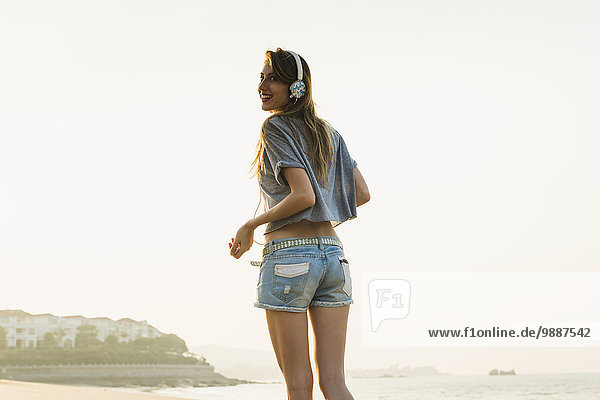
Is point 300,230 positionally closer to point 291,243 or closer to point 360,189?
point 291,243

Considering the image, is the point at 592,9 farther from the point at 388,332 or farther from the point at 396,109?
the point at 388,332

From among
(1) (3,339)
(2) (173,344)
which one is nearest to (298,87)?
(2) (173,344)

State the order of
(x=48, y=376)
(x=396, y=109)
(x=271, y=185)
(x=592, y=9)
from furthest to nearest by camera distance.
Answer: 1. (x=48, y=376)
2. (x=396, y=109)
3. (x=592, y=9)
4. (x=271, y=185)

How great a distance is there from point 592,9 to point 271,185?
23.1 m

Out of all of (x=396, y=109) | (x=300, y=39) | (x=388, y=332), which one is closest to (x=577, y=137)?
(x=388, y=332)

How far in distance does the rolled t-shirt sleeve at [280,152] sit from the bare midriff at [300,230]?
11 cm

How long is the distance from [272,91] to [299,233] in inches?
15.0

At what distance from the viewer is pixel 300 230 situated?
1734mm

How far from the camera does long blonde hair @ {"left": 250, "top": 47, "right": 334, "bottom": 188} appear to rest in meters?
1.78

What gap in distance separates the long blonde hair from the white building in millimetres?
46774

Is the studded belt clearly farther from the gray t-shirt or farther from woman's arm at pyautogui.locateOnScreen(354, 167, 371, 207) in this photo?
woman's arm at pyautogui.locateOnScreen(354, 167, 371, 207)

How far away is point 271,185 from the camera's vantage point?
1.80 m

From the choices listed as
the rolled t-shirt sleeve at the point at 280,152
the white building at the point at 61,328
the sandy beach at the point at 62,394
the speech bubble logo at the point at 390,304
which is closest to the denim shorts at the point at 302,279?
the rolled t-shirt sleeve at the point at 280,152

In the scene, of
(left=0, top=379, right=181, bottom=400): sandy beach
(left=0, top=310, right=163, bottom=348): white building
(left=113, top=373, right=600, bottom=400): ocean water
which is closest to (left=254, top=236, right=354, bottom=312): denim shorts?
(left=0, top=379, right=181, bottom=400): sandy beach
